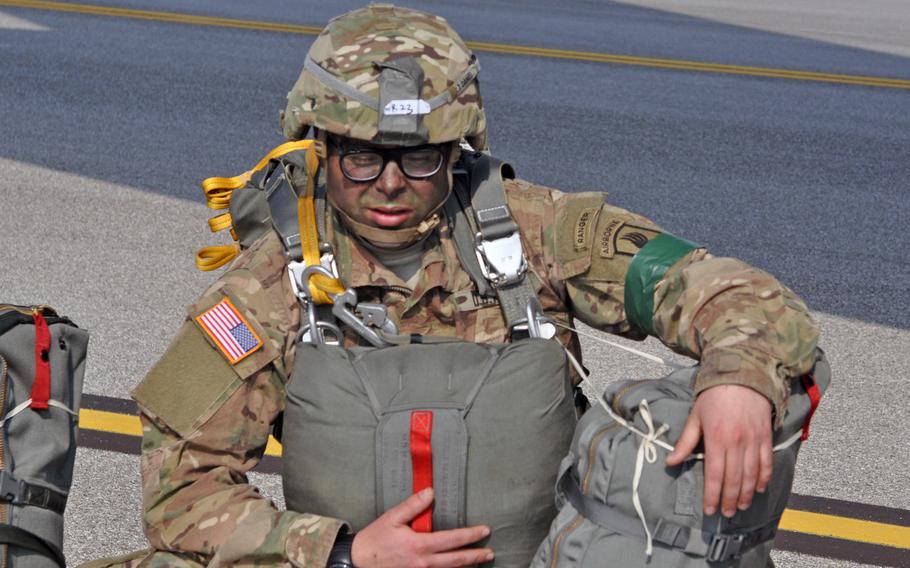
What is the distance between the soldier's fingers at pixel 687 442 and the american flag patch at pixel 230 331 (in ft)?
2.89

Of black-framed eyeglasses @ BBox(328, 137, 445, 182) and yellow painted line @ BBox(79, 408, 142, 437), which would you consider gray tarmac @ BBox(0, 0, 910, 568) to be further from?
black-framed eyeglasses @ BBox(328, 137, 445, 182)

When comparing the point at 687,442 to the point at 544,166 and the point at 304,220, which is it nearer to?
the point at 304,220

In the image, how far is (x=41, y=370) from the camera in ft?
9.84

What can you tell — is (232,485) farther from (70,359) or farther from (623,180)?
(623,180)

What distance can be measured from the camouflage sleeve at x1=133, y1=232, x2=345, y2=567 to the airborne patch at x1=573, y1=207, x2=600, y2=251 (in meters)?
0.62

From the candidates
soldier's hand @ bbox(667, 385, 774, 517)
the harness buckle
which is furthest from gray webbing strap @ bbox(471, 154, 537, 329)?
soldier's hand @ bbox(667, 385, 774, 517)

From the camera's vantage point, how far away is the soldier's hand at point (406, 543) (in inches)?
103

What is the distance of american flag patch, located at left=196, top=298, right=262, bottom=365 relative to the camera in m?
2.81

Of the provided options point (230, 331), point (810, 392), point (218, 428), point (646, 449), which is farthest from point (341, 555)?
point (810, 392)

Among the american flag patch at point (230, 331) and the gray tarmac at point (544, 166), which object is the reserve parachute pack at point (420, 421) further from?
the gray tarmac at point (544, 166)

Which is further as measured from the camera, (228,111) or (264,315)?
(228,111)

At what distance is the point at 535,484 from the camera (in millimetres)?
2760

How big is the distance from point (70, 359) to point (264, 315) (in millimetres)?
528

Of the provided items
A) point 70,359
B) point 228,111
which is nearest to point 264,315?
point 70,359
